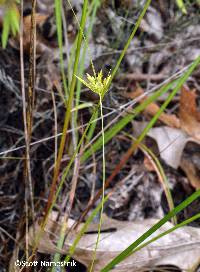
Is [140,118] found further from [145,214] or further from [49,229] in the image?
[49,229]

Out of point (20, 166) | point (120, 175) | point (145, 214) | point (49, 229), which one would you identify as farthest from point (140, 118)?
point (49, 229)

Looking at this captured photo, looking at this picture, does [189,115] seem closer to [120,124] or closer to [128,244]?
[120,124]

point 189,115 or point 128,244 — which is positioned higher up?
point 189,115

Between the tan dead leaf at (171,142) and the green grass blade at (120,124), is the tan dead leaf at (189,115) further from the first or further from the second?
the green grass blade at (120,124)

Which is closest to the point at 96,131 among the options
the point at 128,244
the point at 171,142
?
the point at 171,142

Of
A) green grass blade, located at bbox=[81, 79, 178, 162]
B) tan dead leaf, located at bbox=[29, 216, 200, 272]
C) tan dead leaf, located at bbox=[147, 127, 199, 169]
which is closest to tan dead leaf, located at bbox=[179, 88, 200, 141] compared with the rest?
tan dead leaf, located at bbox=[147, 127, 199, 169]

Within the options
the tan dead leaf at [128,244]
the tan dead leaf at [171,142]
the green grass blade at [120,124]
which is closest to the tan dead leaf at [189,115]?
the tan dead leaf at [171,142]
